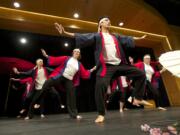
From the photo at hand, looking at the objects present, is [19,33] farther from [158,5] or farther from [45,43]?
[158,5]

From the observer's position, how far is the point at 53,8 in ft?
18.1

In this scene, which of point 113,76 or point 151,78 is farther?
point 151,78

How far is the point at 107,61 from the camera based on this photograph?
8.38ft

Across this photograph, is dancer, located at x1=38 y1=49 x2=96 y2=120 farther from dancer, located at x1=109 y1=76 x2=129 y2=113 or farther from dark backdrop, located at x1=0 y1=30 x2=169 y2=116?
dark backdrop, located at x1=0 y1=30 x2=169 y2=116

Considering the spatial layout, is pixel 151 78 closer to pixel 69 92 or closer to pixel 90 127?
pixel 69 92

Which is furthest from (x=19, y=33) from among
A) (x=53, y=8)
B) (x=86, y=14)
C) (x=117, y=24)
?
(x=117, y=24)

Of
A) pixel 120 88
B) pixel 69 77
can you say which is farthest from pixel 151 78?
pixel 69 77

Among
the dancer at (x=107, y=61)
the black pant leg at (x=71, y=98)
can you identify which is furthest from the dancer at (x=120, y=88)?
the dancer at (x=107, y=61)

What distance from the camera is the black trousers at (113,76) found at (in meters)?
2.45

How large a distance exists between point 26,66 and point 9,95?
0.91m

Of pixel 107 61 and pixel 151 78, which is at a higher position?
pixel 151 78

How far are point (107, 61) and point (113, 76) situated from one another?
0.18 metres

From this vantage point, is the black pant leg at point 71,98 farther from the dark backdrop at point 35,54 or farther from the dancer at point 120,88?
the dark backdrop at point 35,54

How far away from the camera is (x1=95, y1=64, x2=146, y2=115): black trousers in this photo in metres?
2.45
